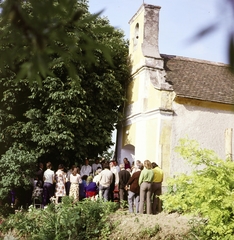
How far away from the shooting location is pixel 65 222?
11148 millimetres

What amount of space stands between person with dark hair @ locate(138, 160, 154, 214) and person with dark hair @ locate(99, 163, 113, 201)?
1.61m

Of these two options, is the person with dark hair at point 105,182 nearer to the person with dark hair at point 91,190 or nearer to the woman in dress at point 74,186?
the person with dark hair at point 91,190

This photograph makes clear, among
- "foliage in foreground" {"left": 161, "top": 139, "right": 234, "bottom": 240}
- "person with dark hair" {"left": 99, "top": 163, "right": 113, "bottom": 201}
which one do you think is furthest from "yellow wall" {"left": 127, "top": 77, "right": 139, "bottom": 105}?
"foliage in foreground" {"left": 161, "top": 139, "right": 234, "bottom": 240}

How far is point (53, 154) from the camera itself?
17.3m

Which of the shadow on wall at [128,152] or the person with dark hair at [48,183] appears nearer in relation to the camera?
the person with dark hair at [48,183]

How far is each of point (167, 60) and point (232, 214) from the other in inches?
427

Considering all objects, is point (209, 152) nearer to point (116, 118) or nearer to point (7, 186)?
point (7, 186)

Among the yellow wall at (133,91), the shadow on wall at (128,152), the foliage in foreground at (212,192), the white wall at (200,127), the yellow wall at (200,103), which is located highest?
the yellow wall at (133,91)

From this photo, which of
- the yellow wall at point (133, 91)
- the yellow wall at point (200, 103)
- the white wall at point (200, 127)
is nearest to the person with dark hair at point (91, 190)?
the white wall at point (200, 127)

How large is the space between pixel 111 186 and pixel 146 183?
89.0 inches

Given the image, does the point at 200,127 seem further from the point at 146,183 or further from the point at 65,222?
the point at 65,222

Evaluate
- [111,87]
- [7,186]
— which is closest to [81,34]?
[7,186]

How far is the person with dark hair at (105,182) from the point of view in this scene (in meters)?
13.5

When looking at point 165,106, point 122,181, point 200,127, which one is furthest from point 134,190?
point 200,127
